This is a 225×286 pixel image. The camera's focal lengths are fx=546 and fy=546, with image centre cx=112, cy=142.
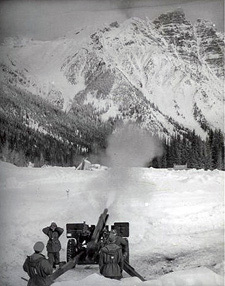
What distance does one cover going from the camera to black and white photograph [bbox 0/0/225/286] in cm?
601

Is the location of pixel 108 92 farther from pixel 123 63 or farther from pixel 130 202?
pixel 130 202

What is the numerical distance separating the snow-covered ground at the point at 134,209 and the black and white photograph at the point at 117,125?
1 cm

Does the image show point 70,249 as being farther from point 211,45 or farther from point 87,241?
point 211,45

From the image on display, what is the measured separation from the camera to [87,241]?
216 inches

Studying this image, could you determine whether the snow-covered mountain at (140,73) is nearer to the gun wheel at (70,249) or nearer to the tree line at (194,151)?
the tree line at (194,151)

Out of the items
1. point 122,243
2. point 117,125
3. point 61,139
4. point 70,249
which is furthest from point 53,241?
point 117,125

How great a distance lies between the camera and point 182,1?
20.3 feet

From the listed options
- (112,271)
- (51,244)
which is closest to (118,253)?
(112,271)

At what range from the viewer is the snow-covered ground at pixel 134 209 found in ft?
19.4

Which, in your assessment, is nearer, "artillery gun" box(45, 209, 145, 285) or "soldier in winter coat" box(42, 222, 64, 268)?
"artillery gun" box(45, 209, 145, 285)

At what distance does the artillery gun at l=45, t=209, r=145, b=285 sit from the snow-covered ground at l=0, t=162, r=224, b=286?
286 mm

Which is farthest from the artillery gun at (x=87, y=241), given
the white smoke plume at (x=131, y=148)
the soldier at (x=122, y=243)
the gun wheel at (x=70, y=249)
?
the white smoke plume at (x=131, y=148)

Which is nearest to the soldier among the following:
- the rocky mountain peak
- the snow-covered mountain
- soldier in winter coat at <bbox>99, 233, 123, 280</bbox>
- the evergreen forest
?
soldier in winter coat at <bbox>99, 233, 123, 280</bbox>

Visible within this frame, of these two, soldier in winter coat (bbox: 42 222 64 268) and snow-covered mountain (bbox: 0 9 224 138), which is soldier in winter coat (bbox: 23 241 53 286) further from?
snow-covered mountain (bbox: 0 9 224 138)
